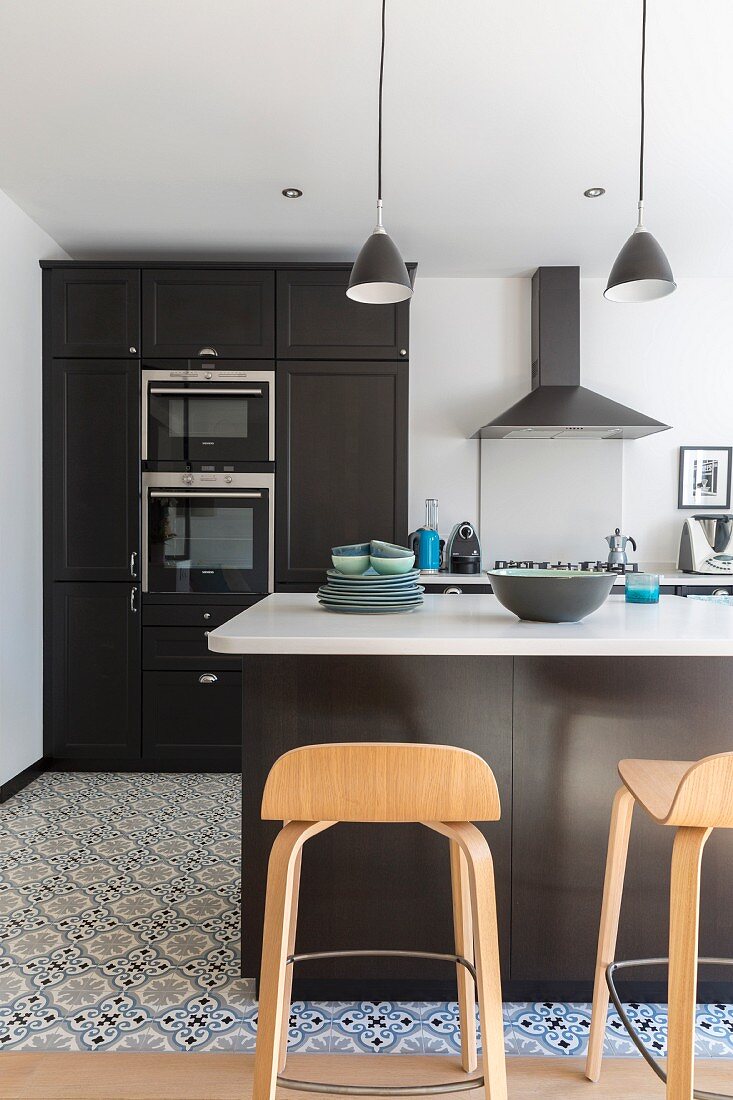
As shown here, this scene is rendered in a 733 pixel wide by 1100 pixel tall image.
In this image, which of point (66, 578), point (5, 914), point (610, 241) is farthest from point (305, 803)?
point (610, 241)

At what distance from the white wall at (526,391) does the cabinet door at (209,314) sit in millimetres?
1000

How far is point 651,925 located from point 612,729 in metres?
0.47

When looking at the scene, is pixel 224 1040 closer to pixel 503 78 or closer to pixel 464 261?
pixel 503 78

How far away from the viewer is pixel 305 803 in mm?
1201

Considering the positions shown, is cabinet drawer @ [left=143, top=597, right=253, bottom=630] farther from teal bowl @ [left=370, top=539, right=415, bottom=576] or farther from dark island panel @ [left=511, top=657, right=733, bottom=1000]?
dark island panel @ [left=511, top=657, right=733, bottom=1000]

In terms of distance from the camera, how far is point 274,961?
3.93ft

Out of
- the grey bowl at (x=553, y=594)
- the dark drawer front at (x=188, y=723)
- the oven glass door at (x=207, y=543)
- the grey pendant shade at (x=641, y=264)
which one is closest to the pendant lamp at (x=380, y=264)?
the grey pendant shade at (x=641, y=264)

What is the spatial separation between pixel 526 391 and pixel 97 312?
7.65ft

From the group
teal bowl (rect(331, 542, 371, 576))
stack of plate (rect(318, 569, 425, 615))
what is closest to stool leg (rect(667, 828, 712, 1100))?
stack of plate (rect(318, 569, 425, 615))

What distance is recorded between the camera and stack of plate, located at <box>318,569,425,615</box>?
6.27 ft

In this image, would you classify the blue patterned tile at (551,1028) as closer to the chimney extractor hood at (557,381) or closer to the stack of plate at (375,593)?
the stack of plate at (375,593)

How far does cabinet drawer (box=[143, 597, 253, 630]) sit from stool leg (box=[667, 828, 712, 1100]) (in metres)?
2.60

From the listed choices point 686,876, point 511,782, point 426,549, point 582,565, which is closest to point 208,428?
point 426,549

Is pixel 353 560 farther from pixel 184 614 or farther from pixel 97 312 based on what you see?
pixel 97 312
